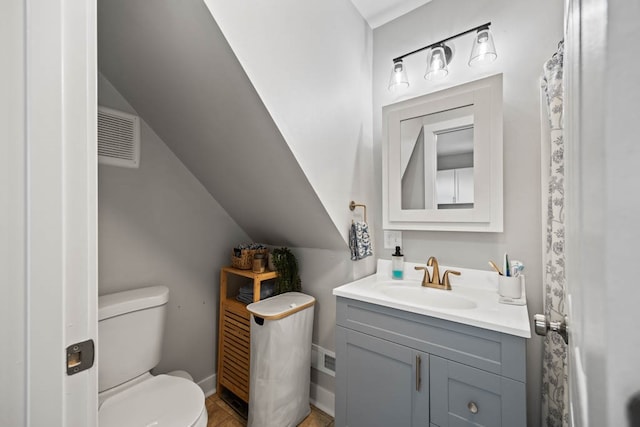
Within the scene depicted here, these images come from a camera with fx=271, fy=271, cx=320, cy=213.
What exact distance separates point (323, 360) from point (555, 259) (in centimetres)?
139

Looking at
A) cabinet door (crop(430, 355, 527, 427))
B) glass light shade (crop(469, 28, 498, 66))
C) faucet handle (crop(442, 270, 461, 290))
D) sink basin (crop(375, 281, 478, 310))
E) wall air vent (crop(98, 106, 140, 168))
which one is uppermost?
glass light shade (crop(469, 28, 498, 66))

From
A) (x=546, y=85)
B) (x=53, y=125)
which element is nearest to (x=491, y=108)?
(x=546, y=85)

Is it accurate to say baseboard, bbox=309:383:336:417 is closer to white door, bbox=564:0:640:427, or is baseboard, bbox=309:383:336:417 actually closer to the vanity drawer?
the vanity drawer

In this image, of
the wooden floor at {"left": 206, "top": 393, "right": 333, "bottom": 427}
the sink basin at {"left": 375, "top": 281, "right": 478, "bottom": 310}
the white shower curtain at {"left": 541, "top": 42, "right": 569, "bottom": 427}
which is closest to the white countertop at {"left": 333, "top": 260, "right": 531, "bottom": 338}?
the sink basin at {"left": 375, "top": 281, "right": 478, "bottom": 310}

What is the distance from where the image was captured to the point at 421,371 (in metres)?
1.10

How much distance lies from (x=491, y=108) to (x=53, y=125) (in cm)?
160

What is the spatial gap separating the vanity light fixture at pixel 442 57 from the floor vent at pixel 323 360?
172 centimetres

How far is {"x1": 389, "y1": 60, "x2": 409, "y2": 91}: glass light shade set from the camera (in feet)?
5.18

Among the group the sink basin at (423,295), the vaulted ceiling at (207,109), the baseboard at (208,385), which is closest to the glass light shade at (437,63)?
the vaulted ceiling at (207,109)

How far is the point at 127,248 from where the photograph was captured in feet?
4.90

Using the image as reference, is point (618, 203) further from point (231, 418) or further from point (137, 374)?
point (231, 418)

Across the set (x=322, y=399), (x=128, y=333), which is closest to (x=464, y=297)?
(x=322, y=399)

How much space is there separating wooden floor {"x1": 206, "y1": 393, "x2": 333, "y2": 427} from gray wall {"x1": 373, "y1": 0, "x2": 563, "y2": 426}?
1.09 m

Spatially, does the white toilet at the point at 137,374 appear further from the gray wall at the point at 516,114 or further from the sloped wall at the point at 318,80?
the gray wall at the point at 516,114
